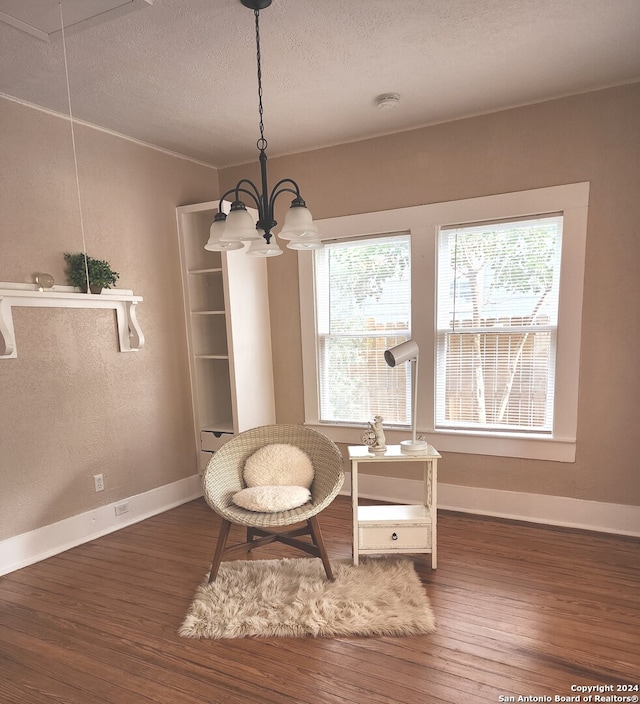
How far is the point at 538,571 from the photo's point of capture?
7.93 ft

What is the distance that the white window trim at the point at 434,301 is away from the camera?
2.78 m

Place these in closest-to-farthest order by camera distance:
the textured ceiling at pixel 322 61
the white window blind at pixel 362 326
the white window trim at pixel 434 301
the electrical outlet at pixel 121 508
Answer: the textured ceiling at pixel 322 61, the white window trim at pixel 434 301, the electrical outlet at pixel 121 508, the white window blind at pixel 362 326

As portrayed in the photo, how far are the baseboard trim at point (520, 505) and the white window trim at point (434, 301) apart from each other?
296 mm

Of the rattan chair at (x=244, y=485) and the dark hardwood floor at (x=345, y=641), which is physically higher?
the rattan chair at (x=244, y=485)

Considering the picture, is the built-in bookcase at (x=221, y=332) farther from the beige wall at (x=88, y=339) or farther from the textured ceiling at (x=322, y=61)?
the textured ceiling at (x=322, y=61)

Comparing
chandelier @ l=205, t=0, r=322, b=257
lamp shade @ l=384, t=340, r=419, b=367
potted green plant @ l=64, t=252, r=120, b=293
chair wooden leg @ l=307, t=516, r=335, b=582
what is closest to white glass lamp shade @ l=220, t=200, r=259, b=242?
chandelier @ l=205, t=0, r=322, b=257

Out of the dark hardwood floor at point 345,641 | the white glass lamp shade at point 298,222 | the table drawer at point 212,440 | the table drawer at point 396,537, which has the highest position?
the white glass lamp shade at point 298,222

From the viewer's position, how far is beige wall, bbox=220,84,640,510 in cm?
266

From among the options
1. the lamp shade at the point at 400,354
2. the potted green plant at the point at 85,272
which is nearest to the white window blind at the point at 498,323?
the lamp shade at the point at 400,354

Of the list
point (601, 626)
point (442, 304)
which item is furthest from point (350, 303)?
point (601, 626)

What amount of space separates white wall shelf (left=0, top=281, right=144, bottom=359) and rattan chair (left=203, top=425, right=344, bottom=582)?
3.79 ft

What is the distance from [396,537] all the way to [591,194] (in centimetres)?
233

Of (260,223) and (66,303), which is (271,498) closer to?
(260,223)

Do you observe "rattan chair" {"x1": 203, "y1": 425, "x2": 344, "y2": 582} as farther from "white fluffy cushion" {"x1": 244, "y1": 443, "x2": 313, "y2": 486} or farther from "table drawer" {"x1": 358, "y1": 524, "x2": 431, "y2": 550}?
"table drawer" {"x1": 358, "y1": 524, "x2": 431, "y2": 550}
